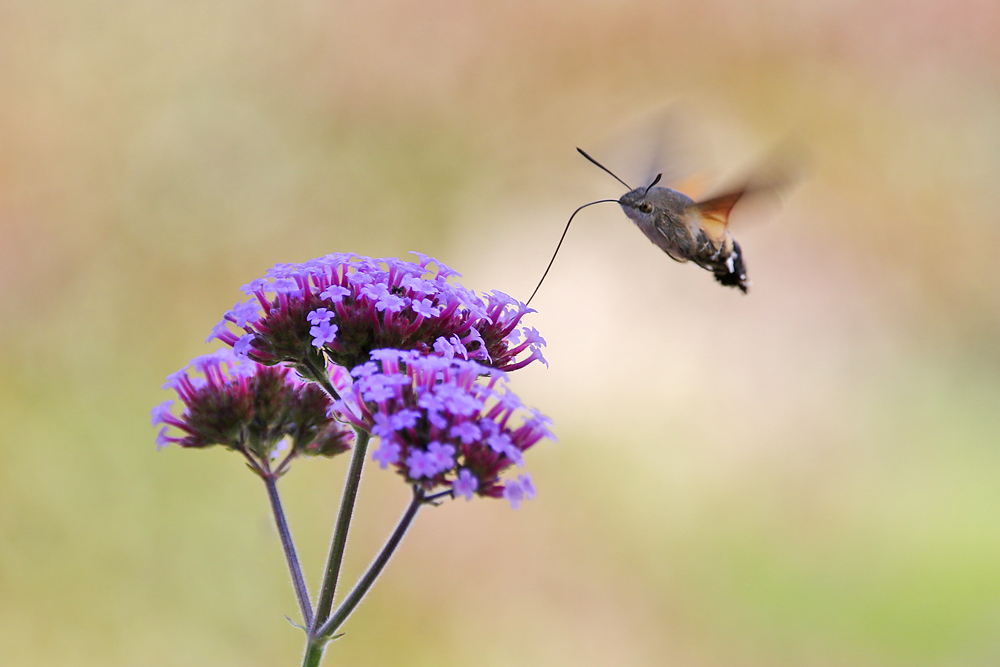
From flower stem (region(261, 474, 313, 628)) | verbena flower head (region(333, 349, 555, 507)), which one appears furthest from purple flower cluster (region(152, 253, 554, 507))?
flower stem (region(261, 474, 313, 628))

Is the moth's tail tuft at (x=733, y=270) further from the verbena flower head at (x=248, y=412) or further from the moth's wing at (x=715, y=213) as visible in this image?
the verbena flower head at (x=248, y=412)

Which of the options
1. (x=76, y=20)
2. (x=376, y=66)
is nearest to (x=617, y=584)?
(x=376, y=66)

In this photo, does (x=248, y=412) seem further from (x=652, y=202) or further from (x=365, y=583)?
(x=652, y=202)

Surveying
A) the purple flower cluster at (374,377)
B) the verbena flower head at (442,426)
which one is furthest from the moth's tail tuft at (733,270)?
the verbena flower head at (442,426)

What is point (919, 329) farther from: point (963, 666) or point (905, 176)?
point (963, 666)

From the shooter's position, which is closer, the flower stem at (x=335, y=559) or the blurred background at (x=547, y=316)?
the flower stem at (x=335, y=559)

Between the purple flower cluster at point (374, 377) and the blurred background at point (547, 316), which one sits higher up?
the blurred background at point (547, 316)

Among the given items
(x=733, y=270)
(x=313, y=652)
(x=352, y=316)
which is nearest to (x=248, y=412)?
(x=352, y=316)

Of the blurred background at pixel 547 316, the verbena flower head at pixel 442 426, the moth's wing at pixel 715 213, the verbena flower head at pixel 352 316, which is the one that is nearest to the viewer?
the verbena flower head at pixel 442 426
